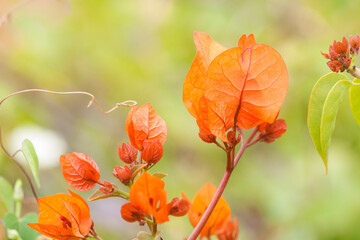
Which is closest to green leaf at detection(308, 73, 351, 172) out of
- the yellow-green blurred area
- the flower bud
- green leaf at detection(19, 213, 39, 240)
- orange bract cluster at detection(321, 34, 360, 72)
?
orange bract cluster at detection(321, 34, 360, 72)

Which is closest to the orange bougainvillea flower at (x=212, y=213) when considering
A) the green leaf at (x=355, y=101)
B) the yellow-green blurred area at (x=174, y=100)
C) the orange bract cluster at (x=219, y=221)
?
the orange bract cluster at (x=219, y=221)

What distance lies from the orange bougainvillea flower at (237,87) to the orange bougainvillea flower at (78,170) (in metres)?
0.07

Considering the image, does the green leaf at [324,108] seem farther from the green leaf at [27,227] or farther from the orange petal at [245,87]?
the green leaf at [27,227]

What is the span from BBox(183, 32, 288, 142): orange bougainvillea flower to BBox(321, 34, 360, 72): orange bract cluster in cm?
5

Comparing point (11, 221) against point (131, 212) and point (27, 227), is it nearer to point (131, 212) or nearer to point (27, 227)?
point (27, 227)

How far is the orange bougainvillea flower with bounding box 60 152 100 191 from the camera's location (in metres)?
0.30

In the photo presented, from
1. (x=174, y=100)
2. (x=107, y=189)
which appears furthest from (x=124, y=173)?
(x=174, y=100)

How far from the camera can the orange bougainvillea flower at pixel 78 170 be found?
0.30 m

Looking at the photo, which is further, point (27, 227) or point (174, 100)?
point (174, 100)

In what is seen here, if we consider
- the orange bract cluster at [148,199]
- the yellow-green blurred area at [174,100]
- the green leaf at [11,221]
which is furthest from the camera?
the yellow-green blurred area at [174,100]

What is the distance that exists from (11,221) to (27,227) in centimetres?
2

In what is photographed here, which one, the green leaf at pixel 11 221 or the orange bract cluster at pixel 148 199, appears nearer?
the orange bract cluster at pixel 148 199

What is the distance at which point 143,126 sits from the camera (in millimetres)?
312

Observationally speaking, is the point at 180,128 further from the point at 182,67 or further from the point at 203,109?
the point at 203,109
